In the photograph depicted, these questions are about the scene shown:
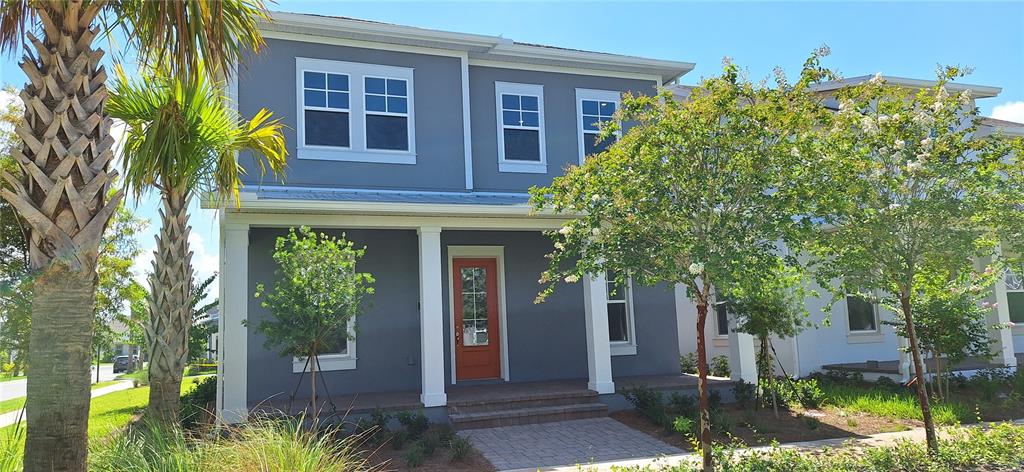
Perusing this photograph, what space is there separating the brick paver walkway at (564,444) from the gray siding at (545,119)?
4640 mm

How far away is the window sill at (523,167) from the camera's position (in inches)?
486

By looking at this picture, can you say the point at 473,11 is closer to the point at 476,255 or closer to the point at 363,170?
the point at 363,170

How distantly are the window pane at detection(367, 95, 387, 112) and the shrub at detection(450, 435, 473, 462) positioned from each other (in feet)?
20.0

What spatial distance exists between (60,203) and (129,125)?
11.7ft

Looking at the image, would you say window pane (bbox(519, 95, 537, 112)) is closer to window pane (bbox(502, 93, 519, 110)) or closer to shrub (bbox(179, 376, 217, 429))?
window pane (bbox(502, 93, 519, 110))

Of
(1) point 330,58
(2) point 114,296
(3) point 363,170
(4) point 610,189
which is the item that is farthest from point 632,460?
(2) point 114,296

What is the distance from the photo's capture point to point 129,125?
24.3ft

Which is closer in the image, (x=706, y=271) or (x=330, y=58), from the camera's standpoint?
(x=706, y=271)

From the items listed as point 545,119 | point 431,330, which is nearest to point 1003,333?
point 545,119

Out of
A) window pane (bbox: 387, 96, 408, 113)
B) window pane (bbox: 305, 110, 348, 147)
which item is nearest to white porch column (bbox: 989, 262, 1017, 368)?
window pane (bbox: 387, 96, 408, 113)

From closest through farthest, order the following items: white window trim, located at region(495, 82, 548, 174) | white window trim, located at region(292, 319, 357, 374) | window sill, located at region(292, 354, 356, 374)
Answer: white window trim, located at region(292, 319, 357, 374)
window sill, located at region(292, 354, 356, 374)
white window trim, located at region(495, 82, 548, 174)

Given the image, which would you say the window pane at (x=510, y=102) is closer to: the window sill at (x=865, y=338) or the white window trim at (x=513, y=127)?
the white window trim at (x=513, y=127)

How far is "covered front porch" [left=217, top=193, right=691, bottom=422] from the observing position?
30.6ft

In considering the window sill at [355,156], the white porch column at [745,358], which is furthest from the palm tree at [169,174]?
the white porch column at [745,358]
